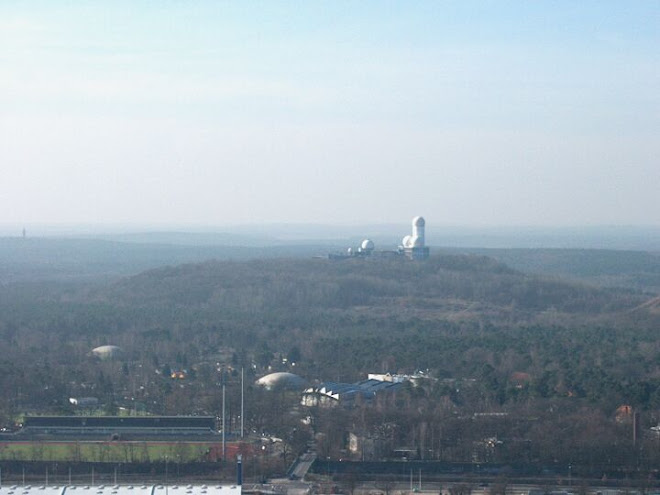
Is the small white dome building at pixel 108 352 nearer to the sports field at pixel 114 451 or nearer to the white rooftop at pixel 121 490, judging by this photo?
the sports field at pixel 114 451

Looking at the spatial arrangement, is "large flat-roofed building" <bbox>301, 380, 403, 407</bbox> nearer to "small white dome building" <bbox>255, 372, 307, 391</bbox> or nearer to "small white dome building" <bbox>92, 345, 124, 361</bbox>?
"small white dome building" <bbox>255, 372, 307, 391</bbox>

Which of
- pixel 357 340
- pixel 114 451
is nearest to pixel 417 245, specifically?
pixel 357 340

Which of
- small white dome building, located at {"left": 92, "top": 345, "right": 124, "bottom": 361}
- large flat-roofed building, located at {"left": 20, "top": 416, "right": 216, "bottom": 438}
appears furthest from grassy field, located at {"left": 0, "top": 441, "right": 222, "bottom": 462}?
small white dome building, located at {"left": 92, "top": 345, "right": 124, "bottom": 361}

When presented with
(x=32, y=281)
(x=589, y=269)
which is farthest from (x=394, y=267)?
(x=589, y=269)

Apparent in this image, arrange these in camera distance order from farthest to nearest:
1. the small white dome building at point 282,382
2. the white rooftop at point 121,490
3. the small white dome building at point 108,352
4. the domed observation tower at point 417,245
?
1. the domed observation tower at point 417,245
2. the small white dome building at point 108,352
3. the small white dome building at point 282,382
4. the white rooftop at point 121,490

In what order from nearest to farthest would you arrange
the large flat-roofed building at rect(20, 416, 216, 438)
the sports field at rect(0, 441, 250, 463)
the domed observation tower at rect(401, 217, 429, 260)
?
the sports field at rect(0, 441, 250, 463) → the large flat-roofed building at rect(20, 416, 216, 438) → the domed observation tower at rect(401, 217, 429, 260)

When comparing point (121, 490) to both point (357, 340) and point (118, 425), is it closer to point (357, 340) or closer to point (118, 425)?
point (118, 425)

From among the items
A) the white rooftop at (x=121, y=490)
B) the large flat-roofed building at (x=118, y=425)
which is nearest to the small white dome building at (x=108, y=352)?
the large flat-roofed building at (x=118, y=425)
